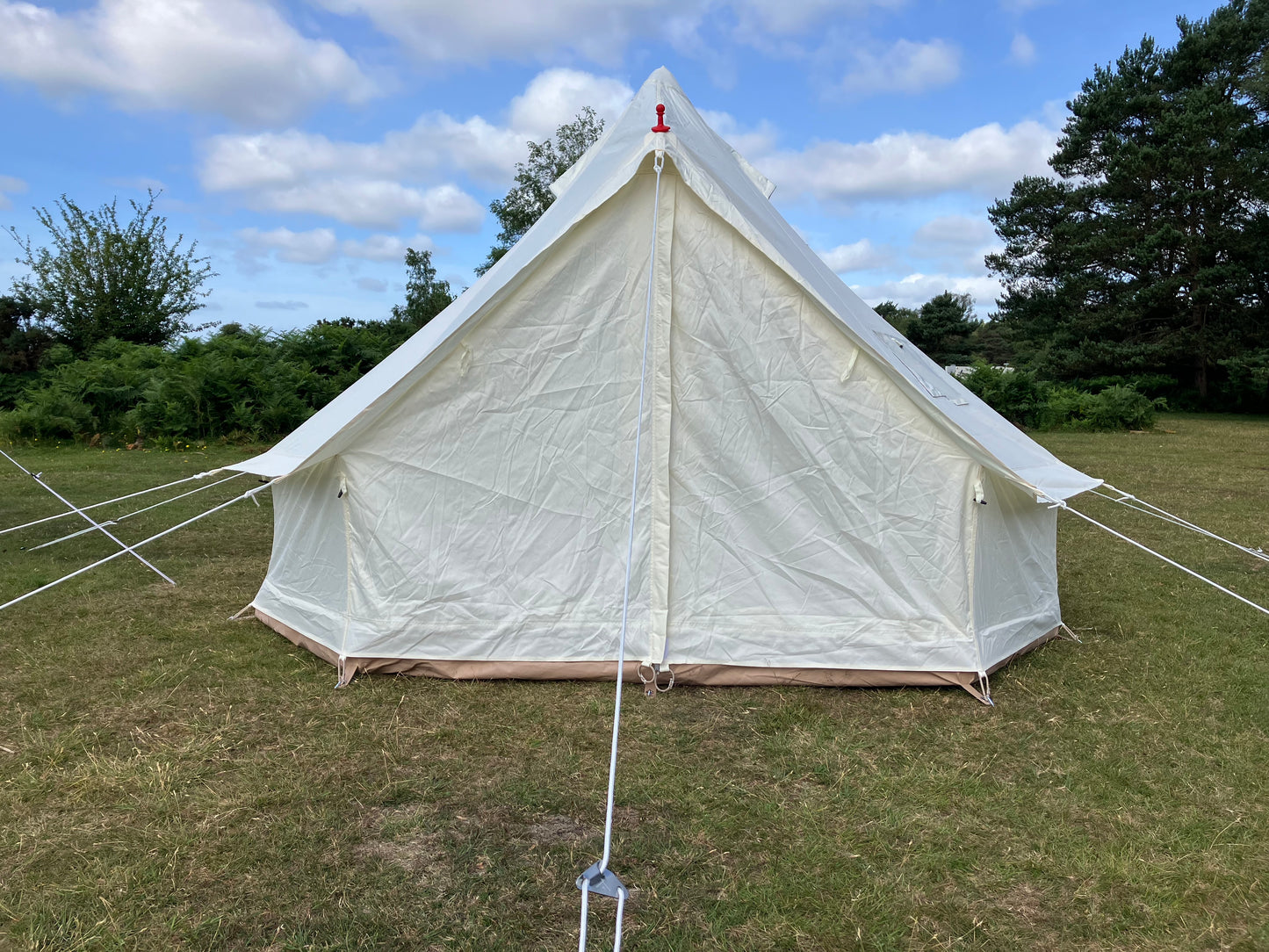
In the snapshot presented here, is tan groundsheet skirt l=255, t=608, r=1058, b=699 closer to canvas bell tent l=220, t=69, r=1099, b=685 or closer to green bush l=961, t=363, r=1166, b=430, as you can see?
canvas bell tent l=220, t=69, r=1099, b=685

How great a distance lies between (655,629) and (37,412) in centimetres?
1351

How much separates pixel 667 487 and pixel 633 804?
144cm

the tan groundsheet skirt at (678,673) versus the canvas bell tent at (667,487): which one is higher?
the canvas bell tent at (667,487)

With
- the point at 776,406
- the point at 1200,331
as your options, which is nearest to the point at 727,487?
the point at 776,406

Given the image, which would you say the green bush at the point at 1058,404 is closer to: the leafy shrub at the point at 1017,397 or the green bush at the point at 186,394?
the leafy shrub at the point at 1017,397

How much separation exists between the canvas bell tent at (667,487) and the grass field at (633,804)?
0.77 ft

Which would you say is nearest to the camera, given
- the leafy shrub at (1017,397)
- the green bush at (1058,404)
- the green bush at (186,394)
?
the green bush at (186,394)

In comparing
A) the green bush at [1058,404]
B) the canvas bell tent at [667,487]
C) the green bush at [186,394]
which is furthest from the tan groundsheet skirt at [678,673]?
the green bush at [1058,404]

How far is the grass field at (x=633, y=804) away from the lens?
2.39 metres

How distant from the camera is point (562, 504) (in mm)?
3965

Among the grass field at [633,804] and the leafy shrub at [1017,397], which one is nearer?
the grass field at [633,804]

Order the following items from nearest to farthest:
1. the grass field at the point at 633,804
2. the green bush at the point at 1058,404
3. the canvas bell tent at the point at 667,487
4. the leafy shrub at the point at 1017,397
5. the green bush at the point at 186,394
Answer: the grass field at the point at 633,804 < the canvas bell tent at the point at 667,487 < the green bush at the point at 186,394 < the green bush at the point at 1058,404 < the leafy shrub at the point at 1017,397

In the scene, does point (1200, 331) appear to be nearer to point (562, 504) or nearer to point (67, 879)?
point (562, 504)

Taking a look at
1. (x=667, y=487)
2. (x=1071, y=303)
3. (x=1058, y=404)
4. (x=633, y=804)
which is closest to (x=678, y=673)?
(x=667, y=487)
